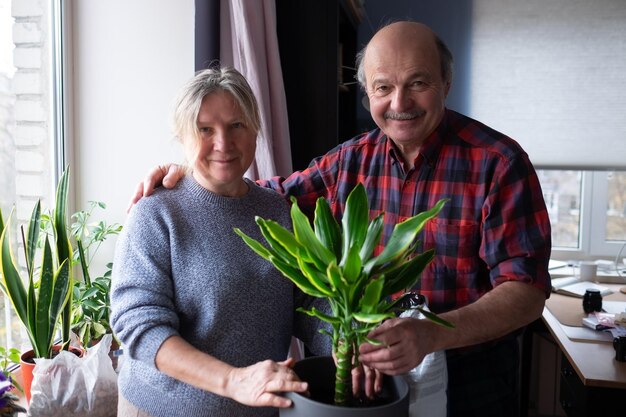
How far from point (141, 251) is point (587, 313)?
81.4 inches

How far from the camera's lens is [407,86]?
4.68 feet

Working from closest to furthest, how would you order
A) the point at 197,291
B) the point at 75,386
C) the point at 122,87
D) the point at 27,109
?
the point at 197,291 → the point at 75,386 → the point at 27,109 → the point at 122,87

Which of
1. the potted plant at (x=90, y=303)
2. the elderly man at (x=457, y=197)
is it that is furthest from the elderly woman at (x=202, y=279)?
the potted plant at (x=90, y=303)

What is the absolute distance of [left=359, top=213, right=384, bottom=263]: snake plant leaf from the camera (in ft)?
2.61

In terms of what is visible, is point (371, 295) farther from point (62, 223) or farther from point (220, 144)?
point (62, 223)

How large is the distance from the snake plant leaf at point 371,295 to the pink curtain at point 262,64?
1337 millimetres

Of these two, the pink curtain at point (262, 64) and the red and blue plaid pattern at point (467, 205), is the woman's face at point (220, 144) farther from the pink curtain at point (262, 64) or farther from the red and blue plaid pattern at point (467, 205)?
the pink curtain at point (262, 64)

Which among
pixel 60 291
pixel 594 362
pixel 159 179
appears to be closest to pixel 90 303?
pixel 60 291

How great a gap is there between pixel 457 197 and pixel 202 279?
2.10ft

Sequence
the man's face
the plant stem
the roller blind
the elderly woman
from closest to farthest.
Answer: the plant stem < the elderly woman < the man's face < the roller blind

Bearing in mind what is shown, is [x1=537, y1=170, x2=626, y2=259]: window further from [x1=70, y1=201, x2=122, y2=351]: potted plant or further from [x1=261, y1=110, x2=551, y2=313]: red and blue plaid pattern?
[x1=70, y1=201, x2=122, y2=351]: potted plant

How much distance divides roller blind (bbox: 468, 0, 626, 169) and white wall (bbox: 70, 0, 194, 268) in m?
2.08

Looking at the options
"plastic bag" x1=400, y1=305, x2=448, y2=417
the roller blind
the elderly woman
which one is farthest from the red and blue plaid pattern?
the roller blind

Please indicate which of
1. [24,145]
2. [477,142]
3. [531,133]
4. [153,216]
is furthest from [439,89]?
[531,133]
